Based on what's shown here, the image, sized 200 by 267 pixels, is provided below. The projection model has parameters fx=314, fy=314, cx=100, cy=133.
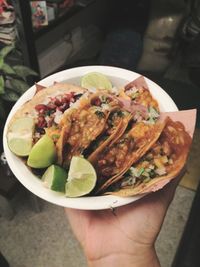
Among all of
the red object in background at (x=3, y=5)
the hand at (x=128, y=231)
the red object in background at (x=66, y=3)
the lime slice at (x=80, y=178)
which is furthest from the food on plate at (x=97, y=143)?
the red object in background at (x=66, y=3)

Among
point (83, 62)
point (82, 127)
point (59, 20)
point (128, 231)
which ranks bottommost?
point (83, 62)

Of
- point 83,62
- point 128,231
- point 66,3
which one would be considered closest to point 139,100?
point 128,231

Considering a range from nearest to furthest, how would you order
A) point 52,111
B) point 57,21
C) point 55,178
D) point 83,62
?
point 55,178 < point 52,111 < point 57,21 < point 83,62

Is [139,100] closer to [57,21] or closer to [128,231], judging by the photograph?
[128,231]

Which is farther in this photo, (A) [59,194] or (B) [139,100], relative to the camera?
(B) [139,100]

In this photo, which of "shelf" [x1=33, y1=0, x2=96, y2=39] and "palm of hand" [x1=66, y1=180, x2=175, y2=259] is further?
"shelf" [x1=33, y1=0, x2=96, y2=39]

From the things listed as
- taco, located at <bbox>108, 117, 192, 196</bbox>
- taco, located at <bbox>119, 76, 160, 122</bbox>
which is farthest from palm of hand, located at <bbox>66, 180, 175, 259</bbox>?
taco, located at <bbox>119, 76, 160, 122</bbox>

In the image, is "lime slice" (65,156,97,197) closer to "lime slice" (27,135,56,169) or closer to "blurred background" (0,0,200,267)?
"lime slice" (27,135,56,169)

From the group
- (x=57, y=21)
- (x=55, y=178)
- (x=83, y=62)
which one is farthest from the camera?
(x=83, y=62)
